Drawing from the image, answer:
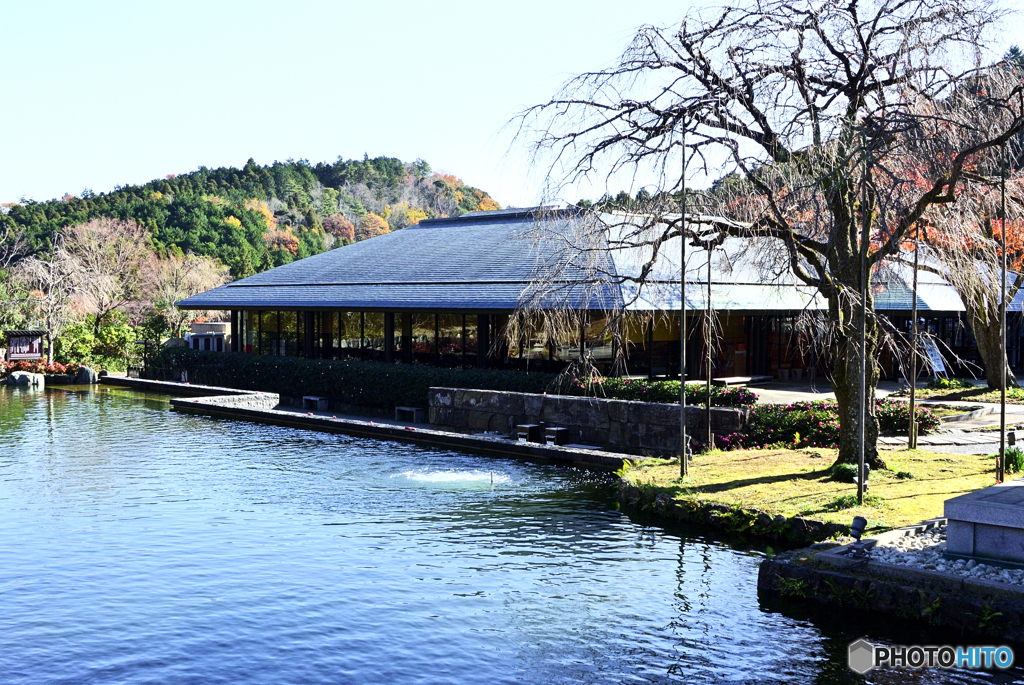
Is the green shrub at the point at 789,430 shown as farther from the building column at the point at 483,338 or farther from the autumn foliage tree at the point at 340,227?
the autumn foliage tree at the point at 340,227

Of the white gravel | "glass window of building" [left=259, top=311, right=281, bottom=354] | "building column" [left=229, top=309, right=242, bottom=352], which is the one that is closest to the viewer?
the white gravel

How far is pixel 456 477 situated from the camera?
17734mm

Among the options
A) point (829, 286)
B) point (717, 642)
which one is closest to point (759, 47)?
point (829, 286)

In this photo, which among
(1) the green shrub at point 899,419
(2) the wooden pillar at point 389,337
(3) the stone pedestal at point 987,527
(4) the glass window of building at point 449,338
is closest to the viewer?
(3) the stone pedestal at point 987,527

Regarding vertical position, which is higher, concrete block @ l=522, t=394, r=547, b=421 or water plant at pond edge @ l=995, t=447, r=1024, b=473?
concrete block @ l=522, t=394, r=547, b=421

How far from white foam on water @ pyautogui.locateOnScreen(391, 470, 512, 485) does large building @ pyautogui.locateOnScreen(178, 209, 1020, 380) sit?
5033 millimetres

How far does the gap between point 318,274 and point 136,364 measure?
1026cm

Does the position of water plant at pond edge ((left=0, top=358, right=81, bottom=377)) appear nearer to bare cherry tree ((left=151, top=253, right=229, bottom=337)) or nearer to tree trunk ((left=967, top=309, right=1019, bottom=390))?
bare cherry tree ((left=151, top=253, right=229, bottom=337))

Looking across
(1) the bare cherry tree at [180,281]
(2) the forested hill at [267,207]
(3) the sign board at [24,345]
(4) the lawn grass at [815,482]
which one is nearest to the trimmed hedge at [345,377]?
(4) the lawn grass at [815,482]

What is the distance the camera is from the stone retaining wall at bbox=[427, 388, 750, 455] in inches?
749

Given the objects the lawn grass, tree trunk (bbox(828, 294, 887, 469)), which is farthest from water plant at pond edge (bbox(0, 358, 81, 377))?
tree trunk (bbox(828, 294, 887, 469))

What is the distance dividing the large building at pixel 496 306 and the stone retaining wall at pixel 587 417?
5.92ft

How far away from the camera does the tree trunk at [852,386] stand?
1543cm

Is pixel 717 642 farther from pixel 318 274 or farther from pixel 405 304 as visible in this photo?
pixel 318 274
